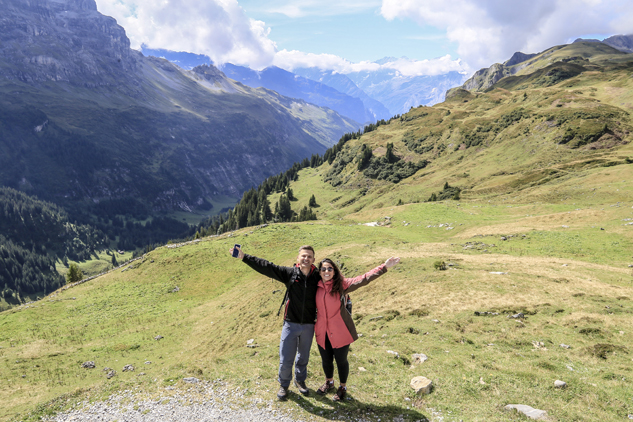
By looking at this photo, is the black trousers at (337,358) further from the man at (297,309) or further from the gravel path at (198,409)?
the gravel path at (198,409)

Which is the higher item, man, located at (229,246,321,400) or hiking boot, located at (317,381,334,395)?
man, located at (229,246,321,400)

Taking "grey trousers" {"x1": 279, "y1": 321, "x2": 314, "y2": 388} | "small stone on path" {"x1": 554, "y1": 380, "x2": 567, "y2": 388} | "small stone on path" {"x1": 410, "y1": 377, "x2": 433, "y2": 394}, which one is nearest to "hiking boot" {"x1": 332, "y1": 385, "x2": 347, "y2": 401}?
"grey trousers" {"x1": 279, "y1": 321, "x2": 314, "y2": 388}

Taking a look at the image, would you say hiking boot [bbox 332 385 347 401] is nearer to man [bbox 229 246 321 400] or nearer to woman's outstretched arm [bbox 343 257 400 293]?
man [bbox 229 246 321 400]

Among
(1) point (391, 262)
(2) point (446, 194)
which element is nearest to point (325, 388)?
(1) point (391, 262)

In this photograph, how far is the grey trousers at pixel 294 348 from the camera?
9.48 meters

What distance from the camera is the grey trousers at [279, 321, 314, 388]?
9484mm

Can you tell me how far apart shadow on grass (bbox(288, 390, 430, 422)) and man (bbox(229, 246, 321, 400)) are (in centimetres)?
39

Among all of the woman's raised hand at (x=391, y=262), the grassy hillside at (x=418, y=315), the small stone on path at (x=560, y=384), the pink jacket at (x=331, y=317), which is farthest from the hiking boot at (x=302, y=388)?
the small stone on path at (x=560, y=384)

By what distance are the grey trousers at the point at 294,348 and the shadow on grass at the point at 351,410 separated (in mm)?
717

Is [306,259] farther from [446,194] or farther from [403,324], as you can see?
[446,194]

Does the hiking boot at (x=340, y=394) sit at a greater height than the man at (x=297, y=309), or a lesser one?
lesser

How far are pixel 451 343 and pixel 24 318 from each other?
142 ft

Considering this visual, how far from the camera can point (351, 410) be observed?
9.34 meters

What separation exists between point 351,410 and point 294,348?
2.50 meters
